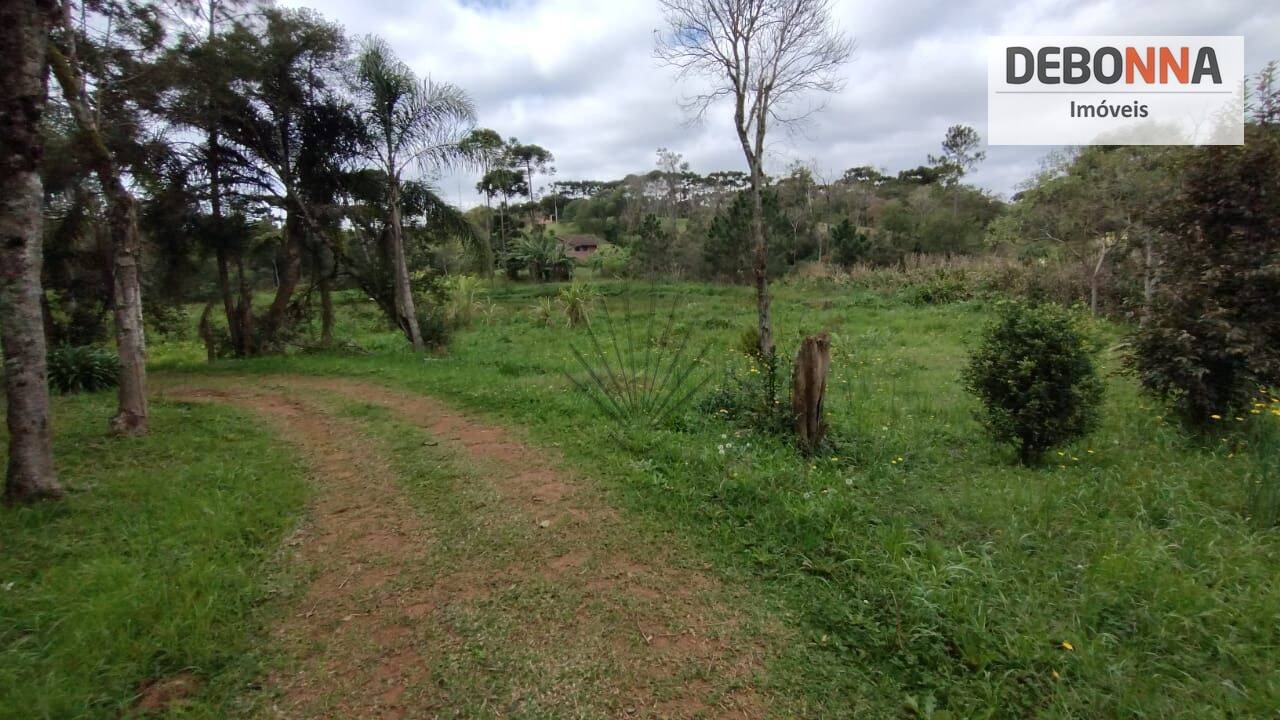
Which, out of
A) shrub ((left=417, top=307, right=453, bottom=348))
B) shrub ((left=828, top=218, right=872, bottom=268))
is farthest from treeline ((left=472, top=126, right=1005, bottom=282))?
shrub ((left=417, top=307, right=453, bottom=348))

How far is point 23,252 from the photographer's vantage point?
3617 millimetres

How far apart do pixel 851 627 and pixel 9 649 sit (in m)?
3.67

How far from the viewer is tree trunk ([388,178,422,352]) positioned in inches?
452

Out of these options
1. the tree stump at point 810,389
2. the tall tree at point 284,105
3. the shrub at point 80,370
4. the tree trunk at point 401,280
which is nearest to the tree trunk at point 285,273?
the tall tree at point 284,105

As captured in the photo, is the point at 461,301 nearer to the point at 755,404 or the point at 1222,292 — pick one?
the point at 755,404

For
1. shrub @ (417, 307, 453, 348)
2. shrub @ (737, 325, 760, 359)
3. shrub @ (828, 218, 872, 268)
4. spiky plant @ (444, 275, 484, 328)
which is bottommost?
shrub @ (737, 325, 760, 359)

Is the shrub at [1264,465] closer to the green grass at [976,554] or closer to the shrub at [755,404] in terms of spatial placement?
the green grass at [976,554]

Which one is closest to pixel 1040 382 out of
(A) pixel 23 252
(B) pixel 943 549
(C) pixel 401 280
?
(B) pixel 943 549

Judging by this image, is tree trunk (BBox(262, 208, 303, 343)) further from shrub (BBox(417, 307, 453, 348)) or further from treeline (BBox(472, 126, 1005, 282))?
treeline (BBox(472, 126, 1005, 282))

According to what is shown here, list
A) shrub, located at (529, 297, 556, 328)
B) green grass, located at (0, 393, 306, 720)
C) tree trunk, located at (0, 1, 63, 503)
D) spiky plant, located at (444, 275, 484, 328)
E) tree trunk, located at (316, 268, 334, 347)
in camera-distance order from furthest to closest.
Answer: shrub, located at (529, 297, 556, 328), spiky plant, located at (444, 275, 484, 328), tree trunk, located at (316, 268, 334, 347), tree trunk, located at (0, 1, 63, 503), green grass, located at (0, 393, 306, 720)

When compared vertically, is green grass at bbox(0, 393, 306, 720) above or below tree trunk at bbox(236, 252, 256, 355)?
below

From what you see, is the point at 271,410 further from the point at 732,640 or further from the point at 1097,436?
the point at 1097,436

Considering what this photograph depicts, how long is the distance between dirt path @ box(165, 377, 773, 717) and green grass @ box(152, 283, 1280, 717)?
30 cm

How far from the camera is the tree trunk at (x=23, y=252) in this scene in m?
3.48
